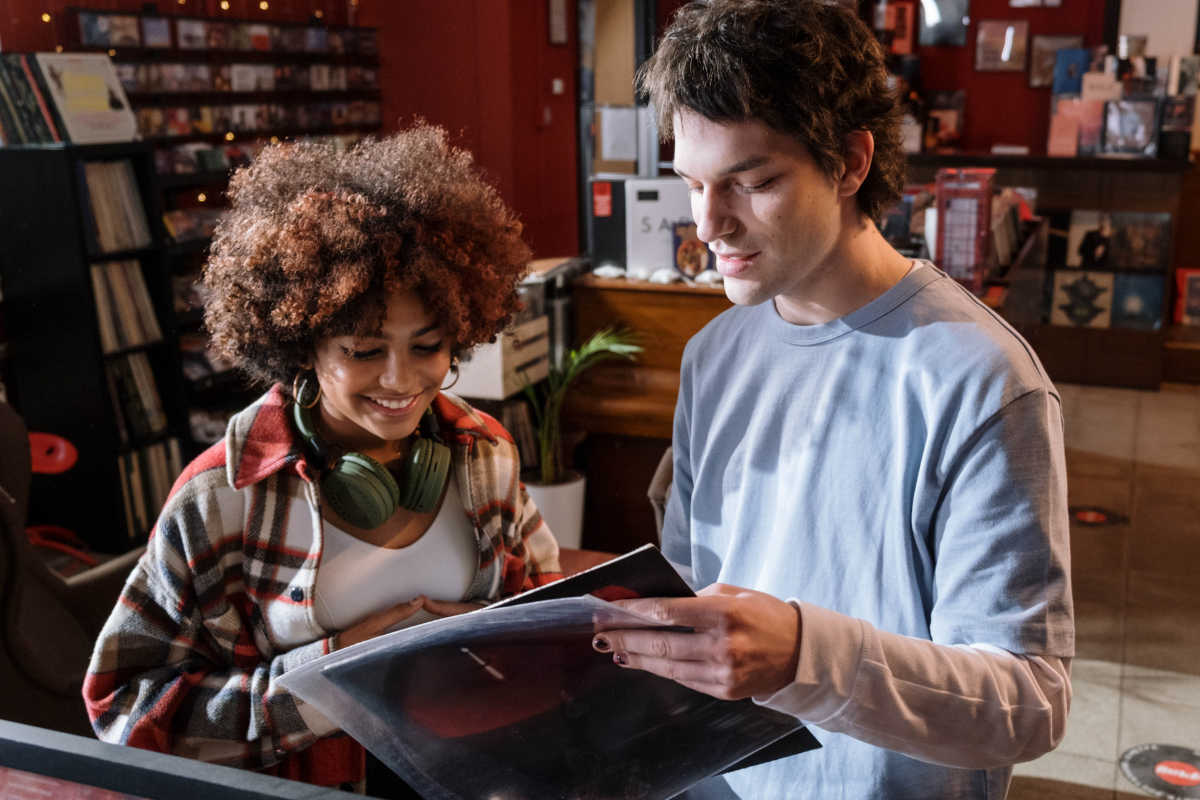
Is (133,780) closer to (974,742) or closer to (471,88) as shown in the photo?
(974,742)

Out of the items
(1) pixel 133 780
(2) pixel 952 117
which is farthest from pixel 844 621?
(2) pixel 952 117

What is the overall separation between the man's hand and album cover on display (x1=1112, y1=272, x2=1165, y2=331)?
6308 millimetres

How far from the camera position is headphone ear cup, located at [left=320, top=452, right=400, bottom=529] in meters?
1.28

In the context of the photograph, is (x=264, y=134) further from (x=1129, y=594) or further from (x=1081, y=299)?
(x=1081, y=299)

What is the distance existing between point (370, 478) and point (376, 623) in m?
0.16

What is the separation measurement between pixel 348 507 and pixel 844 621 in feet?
2.03

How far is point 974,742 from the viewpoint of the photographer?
3.11ft

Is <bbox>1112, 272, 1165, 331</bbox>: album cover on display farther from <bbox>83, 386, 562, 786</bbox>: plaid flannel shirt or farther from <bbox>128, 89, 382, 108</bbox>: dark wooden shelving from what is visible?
<bbox>83, 386, 562, 786</bbox>: plaid flannel shirt

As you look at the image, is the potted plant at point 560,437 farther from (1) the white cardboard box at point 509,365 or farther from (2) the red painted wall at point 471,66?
(2) the red painted wall at point 471,66

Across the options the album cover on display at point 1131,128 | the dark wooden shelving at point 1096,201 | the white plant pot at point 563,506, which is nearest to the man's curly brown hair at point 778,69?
the white plant pot at point 563,506

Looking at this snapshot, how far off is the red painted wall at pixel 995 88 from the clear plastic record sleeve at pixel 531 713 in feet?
25.8

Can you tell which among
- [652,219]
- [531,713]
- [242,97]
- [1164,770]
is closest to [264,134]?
[242,97]

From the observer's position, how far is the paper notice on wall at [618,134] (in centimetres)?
845

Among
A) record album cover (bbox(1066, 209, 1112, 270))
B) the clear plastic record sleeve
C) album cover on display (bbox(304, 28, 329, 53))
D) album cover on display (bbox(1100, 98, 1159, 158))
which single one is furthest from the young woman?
record album cover (bbox(1066, 209, 1112, 270))
